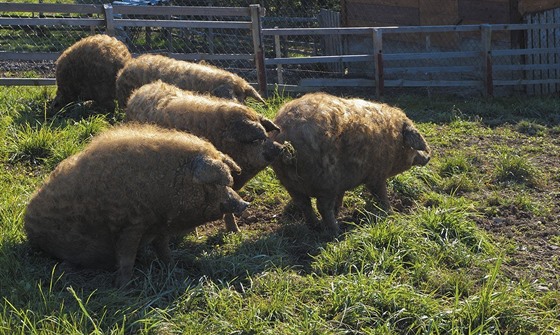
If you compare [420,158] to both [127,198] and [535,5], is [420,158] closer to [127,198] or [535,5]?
[127,198]

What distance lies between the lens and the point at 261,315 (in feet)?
16.4

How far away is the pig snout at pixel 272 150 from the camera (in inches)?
248

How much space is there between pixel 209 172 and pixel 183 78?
3222 millimetres

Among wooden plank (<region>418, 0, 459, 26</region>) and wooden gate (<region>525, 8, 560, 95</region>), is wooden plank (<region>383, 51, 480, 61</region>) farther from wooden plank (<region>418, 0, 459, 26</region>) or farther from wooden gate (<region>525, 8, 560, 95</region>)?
wooden plank (<region>418, 0, 459, 26</region>)

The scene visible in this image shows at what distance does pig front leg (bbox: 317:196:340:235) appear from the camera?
6.71 m

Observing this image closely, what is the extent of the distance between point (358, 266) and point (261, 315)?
3.69 feet

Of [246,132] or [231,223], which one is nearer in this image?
[246,132]

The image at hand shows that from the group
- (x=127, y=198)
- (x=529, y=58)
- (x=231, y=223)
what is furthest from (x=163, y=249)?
(x=529, y=58)

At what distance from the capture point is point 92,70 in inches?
390

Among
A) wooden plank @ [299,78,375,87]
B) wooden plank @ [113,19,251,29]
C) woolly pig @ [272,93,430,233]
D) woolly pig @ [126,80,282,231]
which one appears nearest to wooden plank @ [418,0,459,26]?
wooden plank @ [299,78,375,87]

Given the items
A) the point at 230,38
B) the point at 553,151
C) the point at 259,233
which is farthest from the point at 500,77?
the point at 259,233

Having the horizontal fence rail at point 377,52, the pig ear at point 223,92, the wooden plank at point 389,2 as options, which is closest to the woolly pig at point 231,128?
the pig ear at point 223,92

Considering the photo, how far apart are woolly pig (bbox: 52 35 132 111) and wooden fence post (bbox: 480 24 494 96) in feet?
20.4

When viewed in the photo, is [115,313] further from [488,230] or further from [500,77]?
[500,77]
